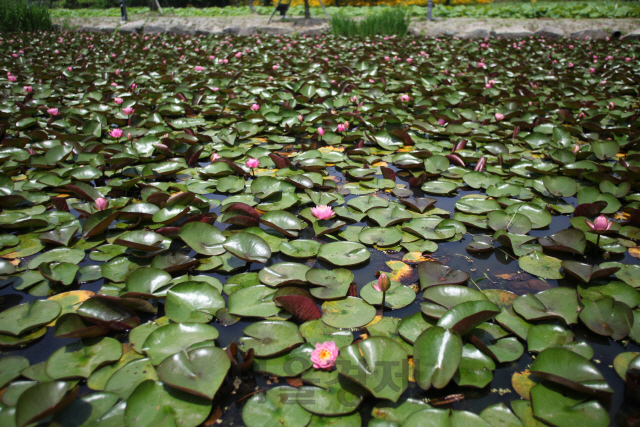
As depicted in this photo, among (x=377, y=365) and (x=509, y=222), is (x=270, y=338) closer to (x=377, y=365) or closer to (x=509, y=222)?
(x=377, y=365)

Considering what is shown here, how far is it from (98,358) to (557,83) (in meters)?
5.11

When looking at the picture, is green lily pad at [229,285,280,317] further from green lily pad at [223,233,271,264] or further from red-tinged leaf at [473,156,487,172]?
red-tinged leaf at [473,156,487,172]

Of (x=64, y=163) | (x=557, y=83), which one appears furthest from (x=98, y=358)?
(x=557, y=83)

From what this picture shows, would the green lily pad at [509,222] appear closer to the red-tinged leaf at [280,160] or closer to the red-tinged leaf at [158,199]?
the red-tinged leaf at [280,160]

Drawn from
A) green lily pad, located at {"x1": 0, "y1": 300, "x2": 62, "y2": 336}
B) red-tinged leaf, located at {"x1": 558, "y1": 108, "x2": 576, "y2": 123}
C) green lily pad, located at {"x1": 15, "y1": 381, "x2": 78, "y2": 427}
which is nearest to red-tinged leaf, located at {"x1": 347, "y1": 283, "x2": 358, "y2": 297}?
green lily pad, located at {"x1": 15, "y1": 381, "x2": 78, "y2": 427}

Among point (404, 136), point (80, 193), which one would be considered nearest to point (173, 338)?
point (80, 193)

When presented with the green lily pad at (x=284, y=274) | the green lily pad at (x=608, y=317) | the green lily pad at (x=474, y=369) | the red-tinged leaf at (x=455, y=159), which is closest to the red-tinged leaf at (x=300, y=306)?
the green lily pad at (x=284, y=274)

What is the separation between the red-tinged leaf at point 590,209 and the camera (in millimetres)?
1715

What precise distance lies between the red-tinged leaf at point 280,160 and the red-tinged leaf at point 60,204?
112 cm

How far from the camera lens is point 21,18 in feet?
32.8

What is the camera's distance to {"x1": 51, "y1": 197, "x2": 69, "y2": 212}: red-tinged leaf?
1792 millimetres

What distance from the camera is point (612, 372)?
1.01 m

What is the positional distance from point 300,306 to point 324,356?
0.22 metres

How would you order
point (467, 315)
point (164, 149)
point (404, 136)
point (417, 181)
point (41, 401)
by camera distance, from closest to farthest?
point (41, 401) → point (467, 315) → point (417, 181) → point (164, 149) → point (404, 136)
